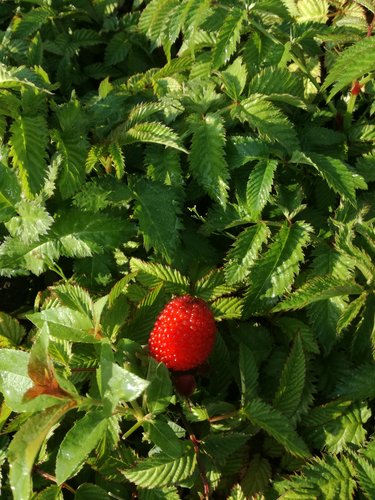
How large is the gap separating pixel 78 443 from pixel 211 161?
93cm

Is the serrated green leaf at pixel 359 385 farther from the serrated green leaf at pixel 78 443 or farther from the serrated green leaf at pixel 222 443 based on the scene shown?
the serrated green leaf at pixel 78 443

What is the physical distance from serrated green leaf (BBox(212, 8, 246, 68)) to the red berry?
887mm

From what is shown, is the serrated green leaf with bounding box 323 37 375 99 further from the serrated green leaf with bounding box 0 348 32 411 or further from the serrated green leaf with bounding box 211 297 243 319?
the serrated green leaf with bounding box 0 348 32 411

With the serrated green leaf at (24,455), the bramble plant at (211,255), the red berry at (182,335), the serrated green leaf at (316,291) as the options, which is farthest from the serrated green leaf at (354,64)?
the serrated green leaf at (24,455)

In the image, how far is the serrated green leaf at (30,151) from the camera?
6.19 ft

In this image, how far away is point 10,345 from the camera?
1.94 metres

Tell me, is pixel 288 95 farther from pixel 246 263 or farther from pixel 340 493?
pixel 340 493

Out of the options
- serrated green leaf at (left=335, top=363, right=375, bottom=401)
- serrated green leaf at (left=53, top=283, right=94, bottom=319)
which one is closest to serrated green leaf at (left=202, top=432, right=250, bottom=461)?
serrated green leaf at (left=335, top=363, right=375, bottom=401)

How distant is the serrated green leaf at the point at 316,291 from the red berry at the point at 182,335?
334mm

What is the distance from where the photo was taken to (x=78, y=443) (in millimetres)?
1420

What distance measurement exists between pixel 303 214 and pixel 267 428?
2.47 feet

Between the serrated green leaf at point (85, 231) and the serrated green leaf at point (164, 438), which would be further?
the serrated green leaf at point (85, 231)

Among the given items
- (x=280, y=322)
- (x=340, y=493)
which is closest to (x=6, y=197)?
(x=280, y=322)

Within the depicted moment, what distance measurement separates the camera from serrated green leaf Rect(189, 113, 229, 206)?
6.50 feet
